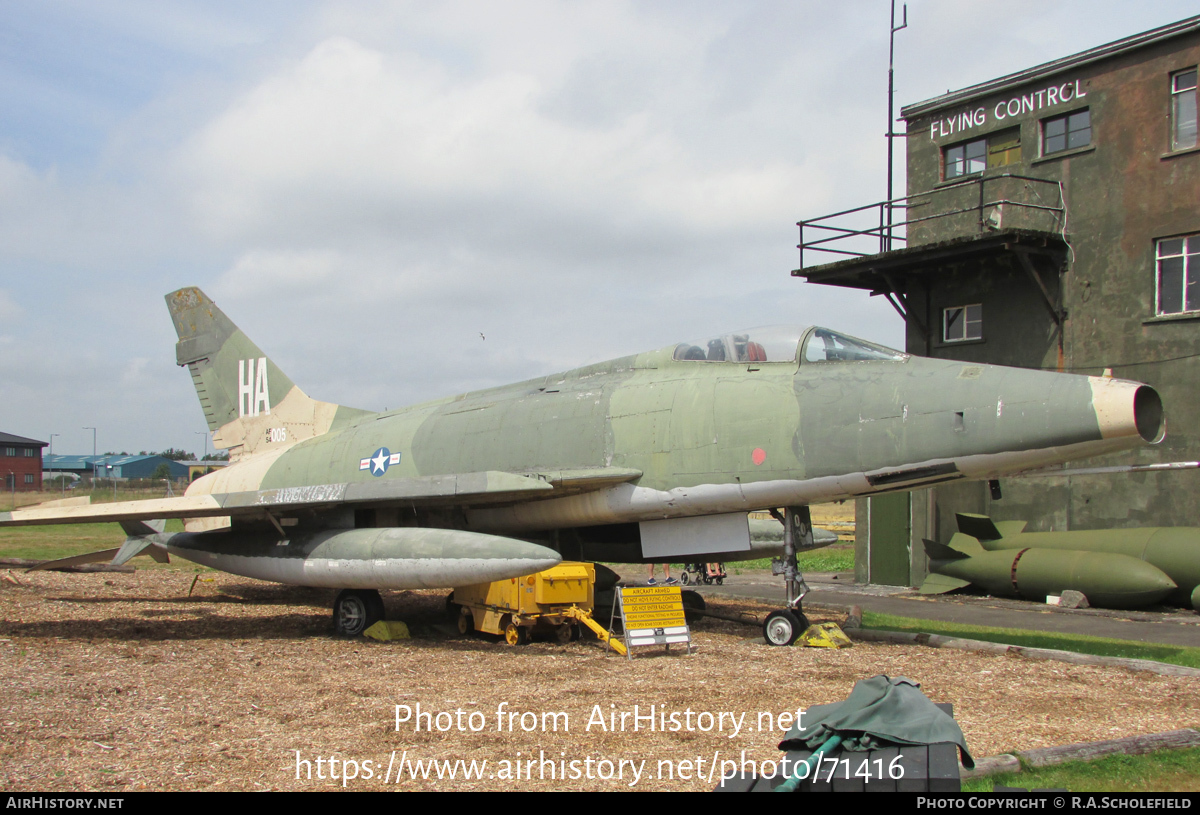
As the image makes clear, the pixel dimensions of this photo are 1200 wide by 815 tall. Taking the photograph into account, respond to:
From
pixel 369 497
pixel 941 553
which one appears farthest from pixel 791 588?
pixel 941 553

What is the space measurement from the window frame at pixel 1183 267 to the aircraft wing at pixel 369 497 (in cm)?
1156

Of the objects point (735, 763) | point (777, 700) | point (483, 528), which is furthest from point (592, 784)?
point (483, 528)

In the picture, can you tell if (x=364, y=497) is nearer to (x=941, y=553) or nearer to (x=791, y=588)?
(x=791, y=588)

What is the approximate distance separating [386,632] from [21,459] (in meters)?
93.8

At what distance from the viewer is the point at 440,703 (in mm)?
7145

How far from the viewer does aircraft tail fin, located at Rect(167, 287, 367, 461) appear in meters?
15.5

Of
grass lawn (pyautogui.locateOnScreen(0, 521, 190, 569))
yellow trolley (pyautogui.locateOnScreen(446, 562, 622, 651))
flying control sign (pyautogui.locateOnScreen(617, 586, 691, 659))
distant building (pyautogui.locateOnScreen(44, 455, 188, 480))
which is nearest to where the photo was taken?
flying control sign (pyautogui.locateOnScreen(617, 586, 691, 659))

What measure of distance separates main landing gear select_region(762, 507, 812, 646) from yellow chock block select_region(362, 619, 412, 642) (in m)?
4.39

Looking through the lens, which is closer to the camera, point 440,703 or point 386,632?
point 440,703

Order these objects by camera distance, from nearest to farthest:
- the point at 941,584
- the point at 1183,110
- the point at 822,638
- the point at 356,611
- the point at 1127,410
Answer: the point at 1127,410 < the point at 822,638 < the point at 356,611 < the point at 1183,110 < the point at 941,584

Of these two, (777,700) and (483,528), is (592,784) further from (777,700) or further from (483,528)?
(483,528)

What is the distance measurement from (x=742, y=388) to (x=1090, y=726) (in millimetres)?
4776

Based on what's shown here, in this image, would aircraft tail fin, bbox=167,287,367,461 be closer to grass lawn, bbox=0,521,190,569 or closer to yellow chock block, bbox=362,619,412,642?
grass lawn, bbox=0,521,190,569

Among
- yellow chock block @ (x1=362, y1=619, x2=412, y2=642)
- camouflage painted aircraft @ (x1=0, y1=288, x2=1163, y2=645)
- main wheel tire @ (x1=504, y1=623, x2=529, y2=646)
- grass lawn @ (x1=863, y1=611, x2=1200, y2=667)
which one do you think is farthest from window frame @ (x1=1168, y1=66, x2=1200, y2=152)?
yellow chock block @ (x1=362, y1=619, x2=412, y2=642)
